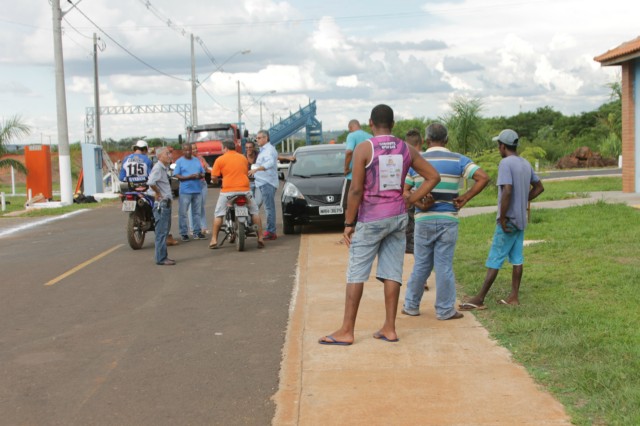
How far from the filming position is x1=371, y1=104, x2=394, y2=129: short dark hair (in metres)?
6.36

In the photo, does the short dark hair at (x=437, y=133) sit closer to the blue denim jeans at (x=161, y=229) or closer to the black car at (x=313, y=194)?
the blue denim jeans at (x=161, y=229)

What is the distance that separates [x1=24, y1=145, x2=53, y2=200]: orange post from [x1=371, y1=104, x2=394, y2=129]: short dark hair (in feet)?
75.2

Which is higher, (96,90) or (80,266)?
(96,90)

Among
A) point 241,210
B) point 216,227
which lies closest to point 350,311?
point 241,210

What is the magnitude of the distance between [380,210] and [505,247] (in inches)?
71.6

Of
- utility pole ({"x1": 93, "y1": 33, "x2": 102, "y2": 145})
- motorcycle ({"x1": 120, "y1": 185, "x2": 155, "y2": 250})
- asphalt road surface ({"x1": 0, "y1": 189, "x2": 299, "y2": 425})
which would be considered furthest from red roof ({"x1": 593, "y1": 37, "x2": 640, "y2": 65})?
utility pole ({"x1": 93, "y1": 33, "x2": 102, "y2": 145})

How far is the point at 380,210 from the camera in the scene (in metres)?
6.30

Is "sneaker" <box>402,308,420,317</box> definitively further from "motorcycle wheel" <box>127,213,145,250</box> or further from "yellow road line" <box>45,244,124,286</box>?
"motorcycle wheel" <box>127,213,145,250</box>

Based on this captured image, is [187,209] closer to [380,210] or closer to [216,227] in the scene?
[216,227]

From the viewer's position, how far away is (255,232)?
1310 cm

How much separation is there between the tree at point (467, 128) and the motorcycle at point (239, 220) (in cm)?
1099

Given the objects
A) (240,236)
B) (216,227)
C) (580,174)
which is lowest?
(240,236)

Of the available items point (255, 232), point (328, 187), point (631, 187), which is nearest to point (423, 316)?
point (255, 232)

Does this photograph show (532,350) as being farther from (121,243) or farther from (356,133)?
(121,243)
